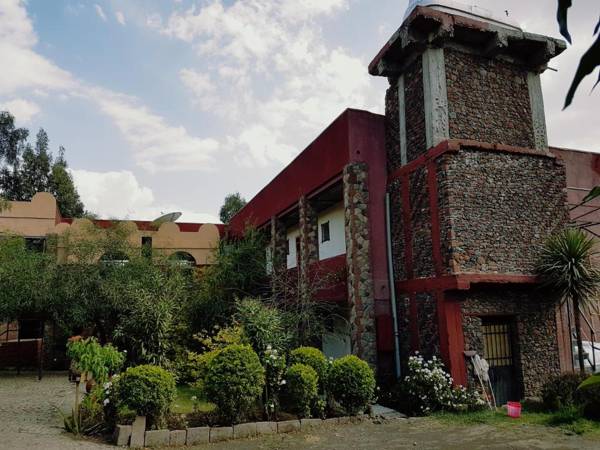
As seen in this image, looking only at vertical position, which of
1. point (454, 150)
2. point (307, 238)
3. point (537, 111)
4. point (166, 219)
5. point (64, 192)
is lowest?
point (307, 238)

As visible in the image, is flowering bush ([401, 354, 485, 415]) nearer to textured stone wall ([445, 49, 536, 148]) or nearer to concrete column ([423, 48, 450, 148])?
concrete column ([423, 48, 450, 148])

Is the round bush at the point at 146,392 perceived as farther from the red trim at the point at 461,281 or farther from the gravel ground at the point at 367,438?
the red trim at the point at 461,281

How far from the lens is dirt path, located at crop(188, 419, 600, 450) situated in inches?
309

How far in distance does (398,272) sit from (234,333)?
4.34 metres

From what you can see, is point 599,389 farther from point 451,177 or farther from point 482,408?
point 451,177

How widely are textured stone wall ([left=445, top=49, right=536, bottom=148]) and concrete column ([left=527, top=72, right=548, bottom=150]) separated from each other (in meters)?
0.11

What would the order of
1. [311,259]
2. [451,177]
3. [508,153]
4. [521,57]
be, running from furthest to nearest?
[311,259]
[521,57]
[508,153]
[451,177]

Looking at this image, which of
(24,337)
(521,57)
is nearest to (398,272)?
(521,57)

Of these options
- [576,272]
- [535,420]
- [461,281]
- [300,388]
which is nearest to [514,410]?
[535,420]

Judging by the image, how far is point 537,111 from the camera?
12711mm

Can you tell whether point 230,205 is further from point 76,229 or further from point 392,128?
point 392,128

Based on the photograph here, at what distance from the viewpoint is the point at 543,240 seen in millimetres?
11602

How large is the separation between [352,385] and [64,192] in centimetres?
2997

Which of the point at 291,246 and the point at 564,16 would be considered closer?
the point at 564,16
